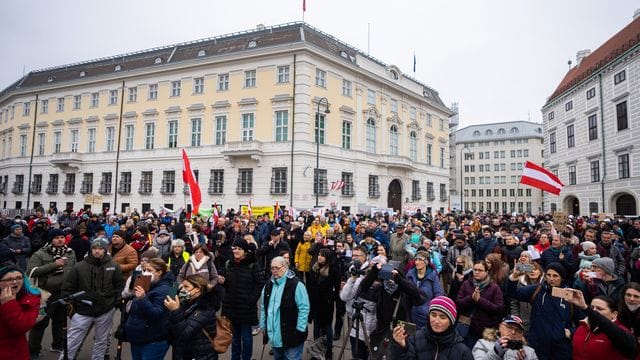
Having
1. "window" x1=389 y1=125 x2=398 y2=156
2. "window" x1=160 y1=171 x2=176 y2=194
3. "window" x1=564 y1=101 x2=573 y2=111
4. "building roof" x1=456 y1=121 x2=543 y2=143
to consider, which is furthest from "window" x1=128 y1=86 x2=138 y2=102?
"building roof" x1=456 y1=121 x2=543 y2=143

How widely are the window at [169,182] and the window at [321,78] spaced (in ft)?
48.0

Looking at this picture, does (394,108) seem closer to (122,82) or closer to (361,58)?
(361,58)

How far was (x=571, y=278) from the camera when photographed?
830cm

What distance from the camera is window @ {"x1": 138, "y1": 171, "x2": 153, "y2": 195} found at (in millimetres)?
33094

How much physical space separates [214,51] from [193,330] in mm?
32163

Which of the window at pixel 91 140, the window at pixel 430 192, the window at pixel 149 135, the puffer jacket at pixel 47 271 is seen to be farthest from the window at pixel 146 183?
the puffer jacket at pixel 47 271

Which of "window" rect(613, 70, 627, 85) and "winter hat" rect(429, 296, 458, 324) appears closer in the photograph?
"winter hat" rect(429, 296, 458, 324)

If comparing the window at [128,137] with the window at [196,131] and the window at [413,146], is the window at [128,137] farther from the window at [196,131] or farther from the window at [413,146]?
the window at [413,146]

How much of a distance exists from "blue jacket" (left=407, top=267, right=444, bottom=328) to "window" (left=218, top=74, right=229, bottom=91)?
2832 centimetres

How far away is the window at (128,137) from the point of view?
3478cm

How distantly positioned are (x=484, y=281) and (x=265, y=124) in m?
25.6

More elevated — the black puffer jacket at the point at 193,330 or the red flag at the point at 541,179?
the red flag at the point at 541,179

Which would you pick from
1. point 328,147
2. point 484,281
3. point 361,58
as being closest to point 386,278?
point 484,281

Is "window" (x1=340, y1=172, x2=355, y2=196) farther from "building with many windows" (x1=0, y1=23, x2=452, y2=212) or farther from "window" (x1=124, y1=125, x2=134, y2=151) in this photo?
"window" (x1=124, y1=125, x2=134, y2=151)
